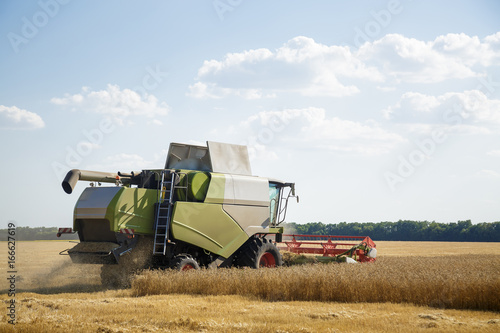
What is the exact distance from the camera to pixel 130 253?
12.6 m

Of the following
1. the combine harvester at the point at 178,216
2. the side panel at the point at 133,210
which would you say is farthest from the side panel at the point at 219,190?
the side panel at the point at 133,210

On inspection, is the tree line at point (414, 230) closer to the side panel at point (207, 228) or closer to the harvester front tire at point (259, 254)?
the harvester front tire at point (259, 254)

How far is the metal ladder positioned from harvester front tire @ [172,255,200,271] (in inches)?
15.1

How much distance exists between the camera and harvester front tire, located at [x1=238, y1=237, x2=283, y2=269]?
14430 millimetres

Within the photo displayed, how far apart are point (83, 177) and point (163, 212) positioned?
208 centimetres

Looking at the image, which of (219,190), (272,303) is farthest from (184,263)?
(272,303)

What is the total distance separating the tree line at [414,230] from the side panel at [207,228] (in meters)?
48.8

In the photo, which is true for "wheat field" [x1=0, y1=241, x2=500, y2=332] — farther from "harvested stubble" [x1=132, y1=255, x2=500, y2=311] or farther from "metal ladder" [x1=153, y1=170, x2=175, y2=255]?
"metal ladder" [x1=153, y1=170, x2=175, y2=255]

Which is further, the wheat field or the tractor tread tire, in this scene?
the tractor tread tire

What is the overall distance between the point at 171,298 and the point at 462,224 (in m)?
64.2

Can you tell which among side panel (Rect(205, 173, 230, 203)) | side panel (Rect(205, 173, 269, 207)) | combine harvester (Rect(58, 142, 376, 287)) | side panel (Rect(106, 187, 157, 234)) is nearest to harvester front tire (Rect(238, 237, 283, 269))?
combine harvester (Rect(58, 142, 376, 287))

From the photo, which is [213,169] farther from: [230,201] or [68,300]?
[68,300]

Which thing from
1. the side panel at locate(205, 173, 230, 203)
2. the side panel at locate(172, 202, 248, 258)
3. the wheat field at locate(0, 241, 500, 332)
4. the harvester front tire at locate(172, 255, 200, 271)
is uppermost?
the side panel at locate(205, 173, 230, 203)

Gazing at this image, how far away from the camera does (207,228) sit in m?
13.5
